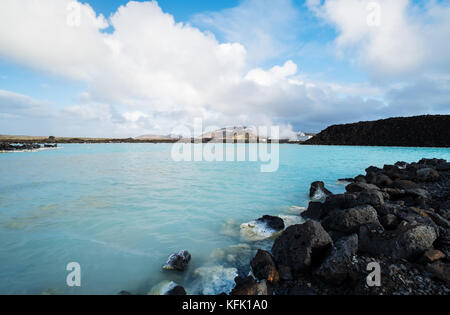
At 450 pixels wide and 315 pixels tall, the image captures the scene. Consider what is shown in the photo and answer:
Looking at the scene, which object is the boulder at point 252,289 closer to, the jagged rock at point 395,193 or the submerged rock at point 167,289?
the submerged rock at point 167,289

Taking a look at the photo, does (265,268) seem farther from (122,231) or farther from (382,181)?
(382,181)

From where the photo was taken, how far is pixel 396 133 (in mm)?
83938

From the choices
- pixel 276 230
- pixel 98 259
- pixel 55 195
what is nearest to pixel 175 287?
pixel 98 259

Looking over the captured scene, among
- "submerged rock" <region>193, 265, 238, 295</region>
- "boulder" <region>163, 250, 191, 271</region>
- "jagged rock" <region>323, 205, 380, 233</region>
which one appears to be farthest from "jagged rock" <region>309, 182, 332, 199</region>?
"boulder" <region>163, 250, 191, 271</region>

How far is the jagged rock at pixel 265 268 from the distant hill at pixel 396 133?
9161 centimetres

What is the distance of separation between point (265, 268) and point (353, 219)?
2.88 meters

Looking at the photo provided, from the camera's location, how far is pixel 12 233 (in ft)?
22.5

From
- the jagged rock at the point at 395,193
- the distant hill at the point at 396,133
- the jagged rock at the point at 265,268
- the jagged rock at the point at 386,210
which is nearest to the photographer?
the jagged rock at the point at 265,268

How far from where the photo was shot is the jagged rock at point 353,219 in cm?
537

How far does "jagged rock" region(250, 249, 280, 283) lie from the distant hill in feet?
301

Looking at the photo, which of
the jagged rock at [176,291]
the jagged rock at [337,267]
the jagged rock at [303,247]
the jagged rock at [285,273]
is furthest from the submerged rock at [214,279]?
the jagged rock at [337,267]

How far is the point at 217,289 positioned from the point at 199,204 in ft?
20.8

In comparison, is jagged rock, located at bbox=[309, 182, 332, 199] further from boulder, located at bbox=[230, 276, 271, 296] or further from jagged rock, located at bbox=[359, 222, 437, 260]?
boulder, located at bbox=[230, 276, 271, 296]

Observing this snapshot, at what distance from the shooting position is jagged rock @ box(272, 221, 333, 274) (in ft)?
13.9
